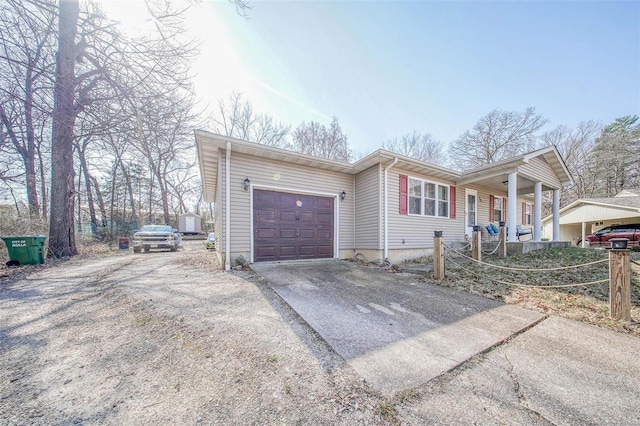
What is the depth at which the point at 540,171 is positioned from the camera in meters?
8.46

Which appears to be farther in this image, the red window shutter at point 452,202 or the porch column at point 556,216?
the porch column at point 556,216

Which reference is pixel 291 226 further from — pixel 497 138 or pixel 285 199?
pixel 497 138

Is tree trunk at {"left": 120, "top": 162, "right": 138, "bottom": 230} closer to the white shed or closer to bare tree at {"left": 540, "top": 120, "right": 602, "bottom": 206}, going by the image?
the white shed

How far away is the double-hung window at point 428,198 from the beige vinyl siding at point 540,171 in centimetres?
236

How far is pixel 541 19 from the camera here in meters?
6.56

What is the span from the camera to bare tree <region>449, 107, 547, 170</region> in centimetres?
1861

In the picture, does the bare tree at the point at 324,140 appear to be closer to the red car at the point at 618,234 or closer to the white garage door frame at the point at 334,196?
the white garage door frame at the point at 334,196

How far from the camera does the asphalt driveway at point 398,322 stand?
198 centimetres

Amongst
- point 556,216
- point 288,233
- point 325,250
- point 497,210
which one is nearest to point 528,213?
point 556,216

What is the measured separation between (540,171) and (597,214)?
13.7 meters

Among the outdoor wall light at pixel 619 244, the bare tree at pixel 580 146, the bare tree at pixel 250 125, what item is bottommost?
the outdoor wall light at pixel 619 244

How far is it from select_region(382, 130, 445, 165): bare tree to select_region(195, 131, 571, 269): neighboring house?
44.3 ft

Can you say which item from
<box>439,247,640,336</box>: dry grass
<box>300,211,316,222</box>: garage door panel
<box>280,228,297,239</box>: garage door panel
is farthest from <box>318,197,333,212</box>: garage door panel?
<box>439,247,640,336</box>: dry grass

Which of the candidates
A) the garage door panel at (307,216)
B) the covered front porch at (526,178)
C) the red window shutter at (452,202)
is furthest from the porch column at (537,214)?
the garage door panel at (307,216)
